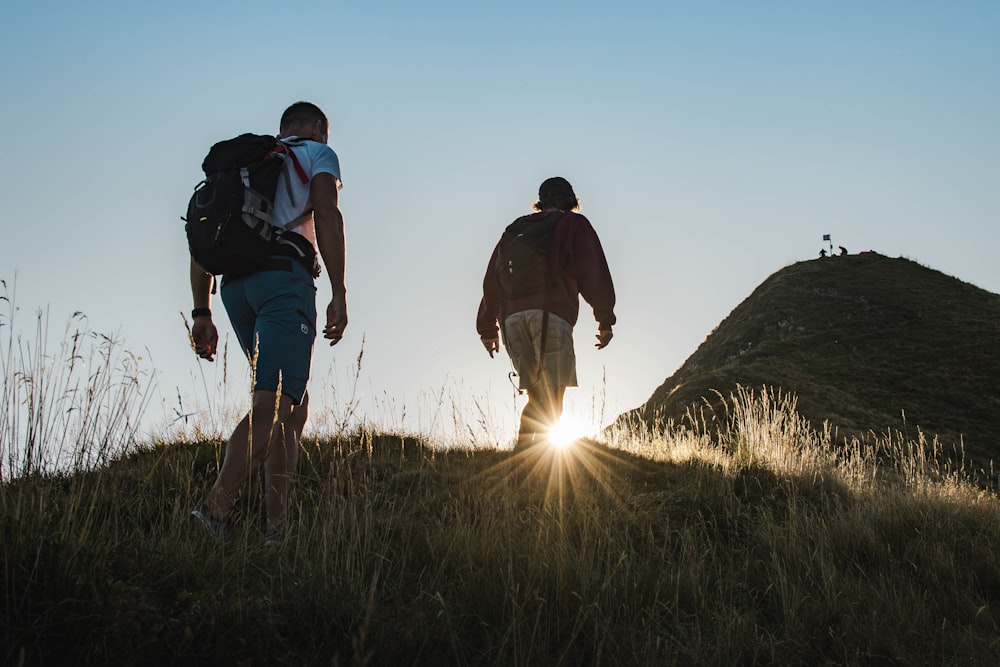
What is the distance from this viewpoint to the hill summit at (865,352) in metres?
24.7

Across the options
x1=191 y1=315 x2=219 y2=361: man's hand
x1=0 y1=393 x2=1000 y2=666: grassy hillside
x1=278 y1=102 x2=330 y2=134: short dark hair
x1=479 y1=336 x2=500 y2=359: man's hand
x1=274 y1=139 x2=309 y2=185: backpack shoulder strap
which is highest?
x1=278 y1=102 x2=330 y2=134: short dark hair

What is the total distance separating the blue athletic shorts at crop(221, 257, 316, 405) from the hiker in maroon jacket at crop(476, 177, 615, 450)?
2.30 metres

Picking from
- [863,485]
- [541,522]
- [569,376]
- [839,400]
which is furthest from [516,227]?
[839,400]

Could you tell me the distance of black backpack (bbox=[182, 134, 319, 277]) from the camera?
300 centimetres

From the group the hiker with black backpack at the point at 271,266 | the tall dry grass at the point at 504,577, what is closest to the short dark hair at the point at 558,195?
the tall dry grass at the point at 504,577

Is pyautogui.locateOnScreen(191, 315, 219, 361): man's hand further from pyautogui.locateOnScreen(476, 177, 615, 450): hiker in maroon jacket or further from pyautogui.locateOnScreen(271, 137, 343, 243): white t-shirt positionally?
pyautogui.locateOnScreen(476, 177, 615, 450): hiker in maroon jacket

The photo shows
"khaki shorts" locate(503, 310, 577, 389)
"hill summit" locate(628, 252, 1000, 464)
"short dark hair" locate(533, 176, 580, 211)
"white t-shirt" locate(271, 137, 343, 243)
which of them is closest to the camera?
"white t-shirt" locate(271, 137, 343, 243)

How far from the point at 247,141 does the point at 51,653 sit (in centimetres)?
225

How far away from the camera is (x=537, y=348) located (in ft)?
17.0

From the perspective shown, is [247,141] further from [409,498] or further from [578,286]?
[578,286]

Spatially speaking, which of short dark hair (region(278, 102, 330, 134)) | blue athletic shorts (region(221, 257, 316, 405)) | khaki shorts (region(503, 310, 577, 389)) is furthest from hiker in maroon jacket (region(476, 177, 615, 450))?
blue athletic shorts (region(221, 257, 316, 405))

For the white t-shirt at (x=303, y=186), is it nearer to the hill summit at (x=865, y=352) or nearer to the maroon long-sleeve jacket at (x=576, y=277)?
the maroon long-sleeve jacket at (x=576, y=277)

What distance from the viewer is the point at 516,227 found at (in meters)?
5.44

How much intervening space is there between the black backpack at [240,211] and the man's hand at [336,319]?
9.0 inches
